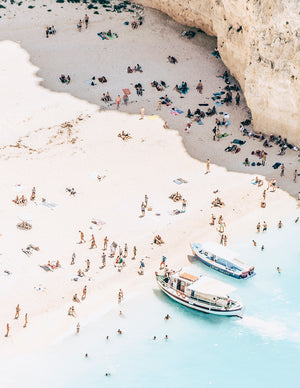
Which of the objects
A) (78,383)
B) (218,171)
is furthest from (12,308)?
(218,171)

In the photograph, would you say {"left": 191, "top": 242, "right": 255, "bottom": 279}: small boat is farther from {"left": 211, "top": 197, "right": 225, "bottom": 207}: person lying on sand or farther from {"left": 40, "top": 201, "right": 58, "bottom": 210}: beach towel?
{"left": 40, "top": 201, "right": 58, "bottom": 210}: beach towel

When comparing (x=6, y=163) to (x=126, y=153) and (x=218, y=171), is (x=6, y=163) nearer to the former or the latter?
(x=126, y=153)

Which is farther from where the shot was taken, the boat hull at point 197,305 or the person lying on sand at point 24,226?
the person lying on sand at point 24,226

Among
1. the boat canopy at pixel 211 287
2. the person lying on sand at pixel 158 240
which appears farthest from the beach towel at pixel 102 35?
the boat canopy at pixel 211 287

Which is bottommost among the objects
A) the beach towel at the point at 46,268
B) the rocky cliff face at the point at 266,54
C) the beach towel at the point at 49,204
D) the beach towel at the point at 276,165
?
the beach towel at the point at 49,204

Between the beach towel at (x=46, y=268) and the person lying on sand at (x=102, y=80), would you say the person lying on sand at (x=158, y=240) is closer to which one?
the beach towel at (x=46, y=268)

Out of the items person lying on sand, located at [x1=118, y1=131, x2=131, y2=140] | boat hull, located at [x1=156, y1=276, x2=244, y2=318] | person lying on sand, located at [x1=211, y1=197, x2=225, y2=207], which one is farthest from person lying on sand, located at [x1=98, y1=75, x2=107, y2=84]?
boat hull, located at [x1=156, y1=276, x2=244, y2=318]

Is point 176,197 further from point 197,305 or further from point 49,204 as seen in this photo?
point 197,305

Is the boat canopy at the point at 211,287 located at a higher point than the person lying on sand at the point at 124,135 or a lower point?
higher
